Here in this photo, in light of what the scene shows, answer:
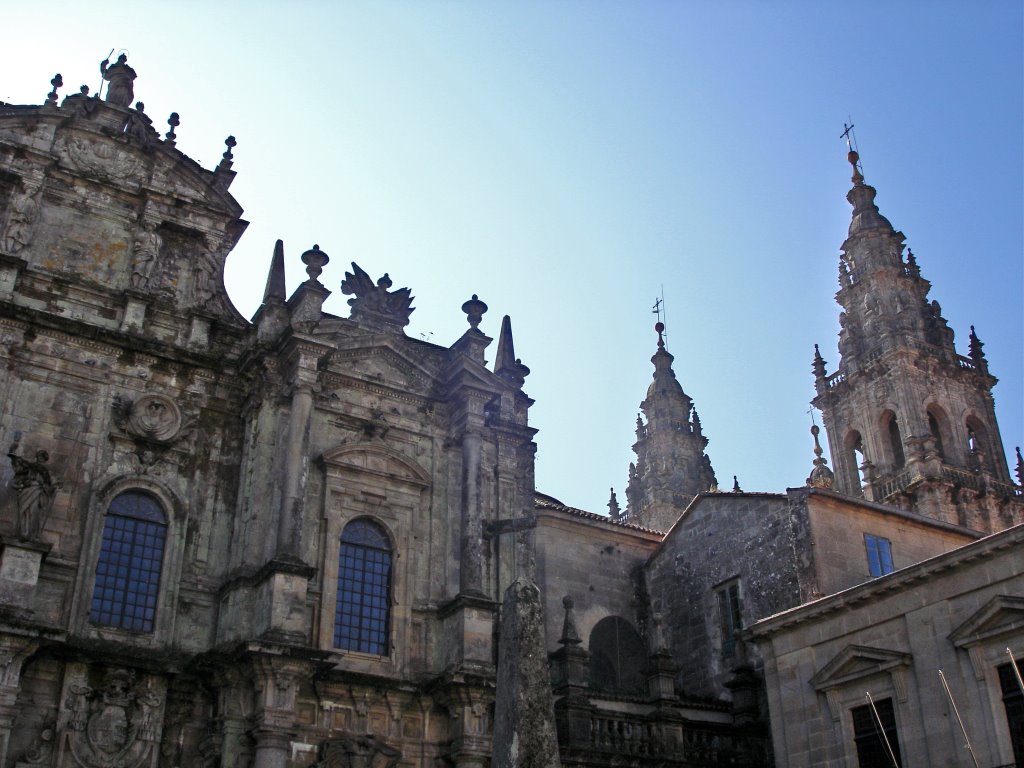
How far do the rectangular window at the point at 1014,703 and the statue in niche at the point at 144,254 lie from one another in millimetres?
16133

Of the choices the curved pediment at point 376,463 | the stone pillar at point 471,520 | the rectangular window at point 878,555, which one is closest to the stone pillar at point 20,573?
the curved pediment at point 376,463

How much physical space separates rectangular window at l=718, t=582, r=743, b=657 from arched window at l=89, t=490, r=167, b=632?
503 inches

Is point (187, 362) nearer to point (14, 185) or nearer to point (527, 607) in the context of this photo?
point (14, 185)

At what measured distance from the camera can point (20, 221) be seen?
65.2 ft

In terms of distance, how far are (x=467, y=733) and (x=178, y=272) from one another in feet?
33.7

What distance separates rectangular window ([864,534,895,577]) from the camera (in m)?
23.8

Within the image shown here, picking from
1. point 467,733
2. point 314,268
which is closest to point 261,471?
point 314,268

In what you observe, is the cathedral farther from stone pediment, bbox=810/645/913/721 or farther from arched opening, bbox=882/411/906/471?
arched opening, bbox=882/411/906/471

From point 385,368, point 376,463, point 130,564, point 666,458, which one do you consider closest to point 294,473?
point 376,463

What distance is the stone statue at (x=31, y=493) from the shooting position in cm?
1688

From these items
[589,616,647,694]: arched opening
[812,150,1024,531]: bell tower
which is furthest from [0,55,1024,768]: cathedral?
[812,150,1024,531]: bell tower

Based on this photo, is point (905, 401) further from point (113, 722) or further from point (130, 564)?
point (113, 722)

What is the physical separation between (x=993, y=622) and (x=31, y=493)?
48.8 feet

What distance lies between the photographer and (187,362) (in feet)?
66.5
